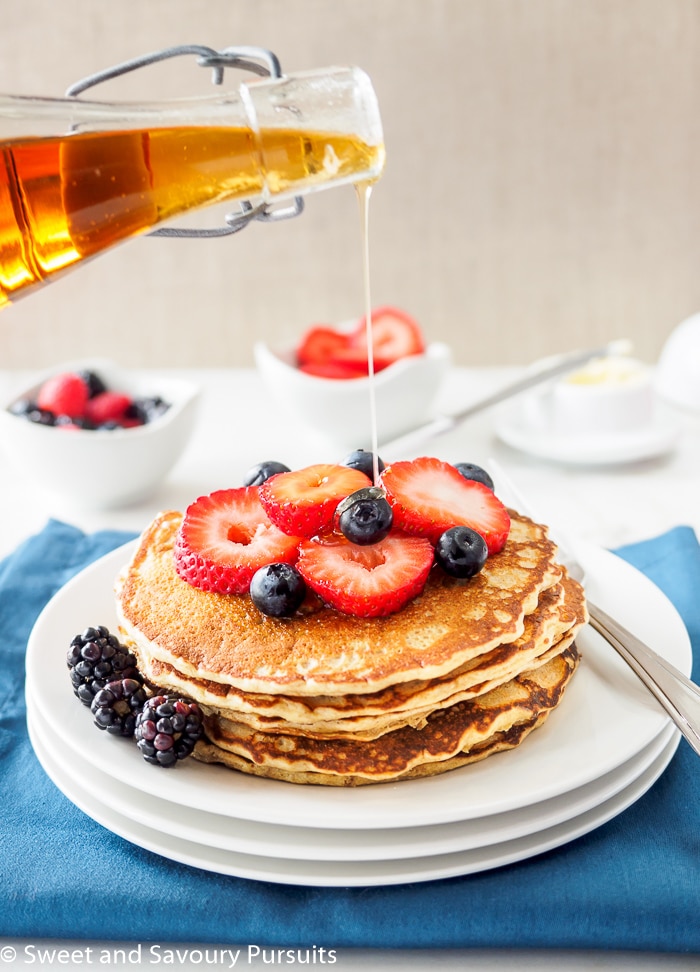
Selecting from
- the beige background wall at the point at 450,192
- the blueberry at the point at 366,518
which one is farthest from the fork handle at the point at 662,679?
the beige background wall at the point at 450,192

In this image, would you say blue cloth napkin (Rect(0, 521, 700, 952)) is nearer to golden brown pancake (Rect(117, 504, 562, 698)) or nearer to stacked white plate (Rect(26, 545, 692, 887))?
stacked white plate (Rect(26, 545, 692, 887))

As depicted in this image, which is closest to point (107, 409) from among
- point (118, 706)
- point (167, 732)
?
point (118, 706)

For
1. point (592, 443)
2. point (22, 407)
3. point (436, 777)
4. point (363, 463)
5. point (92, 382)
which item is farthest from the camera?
point (592, 443)

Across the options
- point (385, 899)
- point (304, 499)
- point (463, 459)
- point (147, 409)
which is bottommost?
point (463, 459)

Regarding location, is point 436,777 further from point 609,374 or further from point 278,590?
point 609,374

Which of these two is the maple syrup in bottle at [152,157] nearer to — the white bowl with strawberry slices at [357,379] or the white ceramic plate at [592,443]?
the white bowl with strawberry slices at [357,379]
